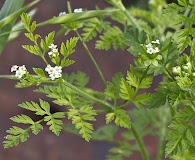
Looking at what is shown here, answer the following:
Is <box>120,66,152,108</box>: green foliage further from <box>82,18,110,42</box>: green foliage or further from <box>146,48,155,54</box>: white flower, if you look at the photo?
<box>82,18,110,42</box>: green foliage

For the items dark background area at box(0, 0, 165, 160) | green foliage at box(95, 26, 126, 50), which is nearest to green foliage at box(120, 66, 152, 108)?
green foliage at box(95, 26, 126, 50)

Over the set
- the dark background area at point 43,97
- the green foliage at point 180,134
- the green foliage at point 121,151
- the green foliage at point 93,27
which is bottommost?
the dark background area at point 43,97

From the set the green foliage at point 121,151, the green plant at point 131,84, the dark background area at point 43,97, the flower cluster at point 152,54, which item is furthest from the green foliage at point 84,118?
the dark background area at point 43,97

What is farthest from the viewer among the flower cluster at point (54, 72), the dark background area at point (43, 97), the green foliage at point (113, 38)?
the dark background area at point (43, 97)

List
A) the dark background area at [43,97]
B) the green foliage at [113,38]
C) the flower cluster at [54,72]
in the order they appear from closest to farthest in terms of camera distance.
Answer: the flower cluster at [54,72] → the green foliage at [113,38] → the dark background area at [43,97]

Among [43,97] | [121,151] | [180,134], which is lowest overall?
[43,97]

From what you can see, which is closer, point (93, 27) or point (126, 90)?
point (126, 90)

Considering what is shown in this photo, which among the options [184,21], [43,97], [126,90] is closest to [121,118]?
[126,90]

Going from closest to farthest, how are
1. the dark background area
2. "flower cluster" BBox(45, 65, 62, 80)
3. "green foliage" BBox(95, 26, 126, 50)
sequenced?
"flower cluster" BBox(45, 65, 62, 80) → "green foliage" BBox(95, 26, 126, 50) → the dark background area

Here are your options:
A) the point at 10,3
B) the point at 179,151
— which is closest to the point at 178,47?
the point at 179,151

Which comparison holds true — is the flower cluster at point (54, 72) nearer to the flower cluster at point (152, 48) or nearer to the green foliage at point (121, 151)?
the flower cluster at point (152, 48)

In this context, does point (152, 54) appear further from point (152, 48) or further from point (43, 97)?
point (43, 97)

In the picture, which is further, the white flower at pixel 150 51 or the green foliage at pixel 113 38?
the green foliage at pixel 113 38
